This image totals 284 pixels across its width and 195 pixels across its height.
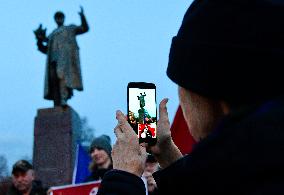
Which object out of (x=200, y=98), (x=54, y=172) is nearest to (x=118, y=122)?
(x=200, y=98)

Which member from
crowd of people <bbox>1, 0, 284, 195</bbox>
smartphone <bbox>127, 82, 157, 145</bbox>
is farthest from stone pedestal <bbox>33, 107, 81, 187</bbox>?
crowd of people <bbox>1, 0, 284, 195</bbox>

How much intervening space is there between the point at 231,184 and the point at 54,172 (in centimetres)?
890

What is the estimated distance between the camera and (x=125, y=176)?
Answer: 113cm

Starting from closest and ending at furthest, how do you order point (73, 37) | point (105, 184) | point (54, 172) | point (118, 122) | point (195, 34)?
point (195, 34) < point (105, 184) < point (118, 122) < point (54, 172) < point (73, 37)

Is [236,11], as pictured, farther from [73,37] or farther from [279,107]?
[73,37]

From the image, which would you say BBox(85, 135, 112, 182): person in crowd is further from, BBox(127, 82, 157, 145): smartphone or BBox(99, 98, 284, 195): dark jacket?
BBox(99, 98, 284, 195): dark jacket

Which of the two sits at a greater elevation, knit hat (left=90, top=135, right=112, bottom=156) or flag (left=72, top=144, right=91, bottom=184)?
knit hat (left=90, top=135, right=112, bottom=156)

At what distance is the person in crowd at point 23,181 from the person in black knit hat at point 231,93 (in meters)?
3.46

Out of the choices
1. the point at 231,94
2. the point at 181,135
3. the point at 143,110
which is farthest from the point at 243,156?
the point at 181,135

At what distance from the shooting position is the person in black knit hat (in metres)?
0.83

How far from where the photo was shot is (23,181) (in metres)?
4.36

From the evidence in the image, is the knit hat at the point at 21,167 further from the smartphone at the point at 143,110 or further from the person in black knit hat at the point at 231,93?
the person in black knit hat at the point at 231,93

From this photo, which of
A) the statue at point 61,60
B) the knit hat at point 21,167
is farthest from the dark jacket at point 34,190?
the statue at point 61,60

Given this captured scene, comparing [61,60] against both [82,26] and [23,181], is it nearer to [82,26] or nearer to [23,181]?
[82,26]
